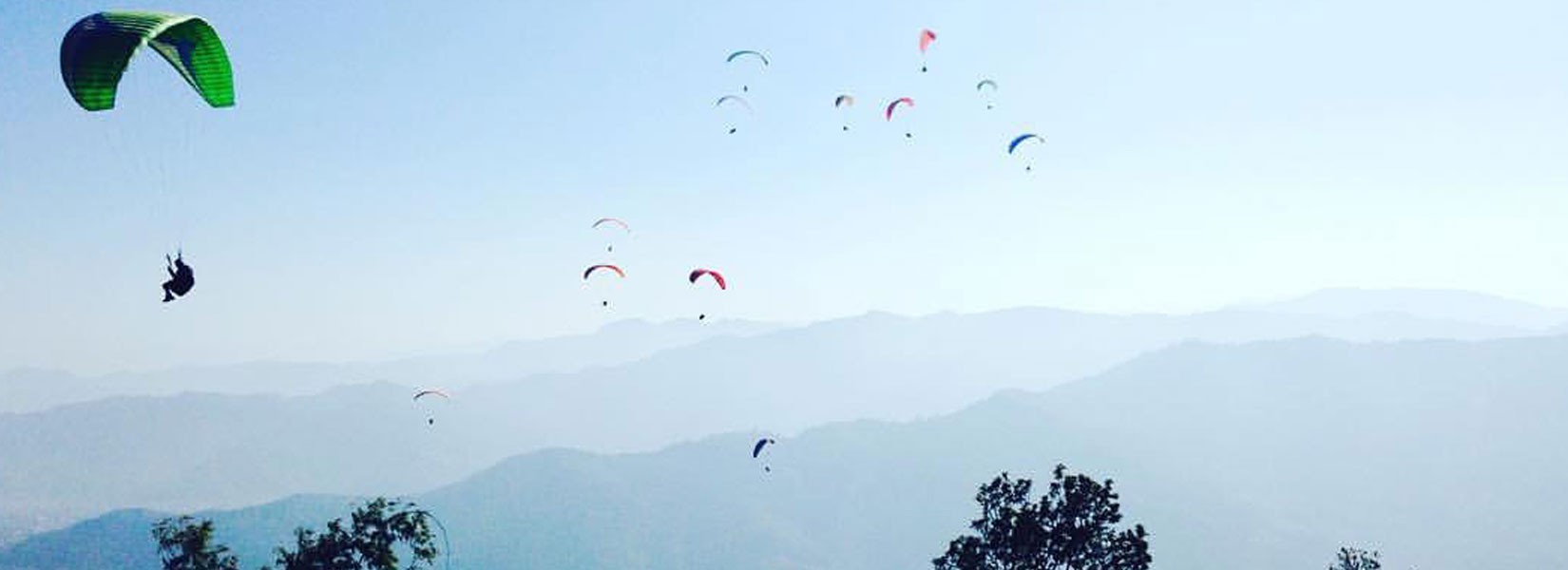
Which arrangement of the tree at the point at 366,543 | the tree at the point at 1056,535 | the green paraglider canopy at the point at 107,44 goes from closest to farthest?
the green paraglider canopy at the point at 107,44 → the tree at the point at 1056,535 → the tree at the point at 366,543

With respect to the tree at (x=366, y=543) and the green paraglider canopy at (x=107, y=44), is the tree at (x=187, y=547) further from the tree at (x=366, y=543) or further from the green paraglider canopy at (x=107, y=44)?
the green paraglider canopy at (x=107, y=44)

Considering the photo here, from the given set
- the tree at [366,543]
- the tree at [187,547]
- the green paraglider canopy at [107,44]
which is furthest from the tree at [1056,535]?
the tree at [187,547]

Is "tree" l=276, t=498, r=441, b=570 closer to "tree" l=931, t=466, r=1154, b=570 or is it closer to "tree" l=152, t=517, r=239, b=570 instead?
"tree" l=152, t=517, r=239, b=570

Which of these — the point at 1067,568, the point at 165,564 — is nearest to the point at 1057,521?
the point at 1067,568

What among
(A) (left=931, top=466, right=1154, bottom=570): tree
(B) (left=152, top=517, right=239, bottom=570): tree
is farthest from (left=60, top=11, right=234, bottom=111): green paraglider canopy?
(A) (left=931, top=466, right=1154, bottom=570): tree

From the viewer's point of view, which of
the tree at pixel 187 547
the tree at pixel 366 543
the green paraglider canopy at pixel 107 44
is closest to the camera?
the green paraglider canopy at pixel 107 44

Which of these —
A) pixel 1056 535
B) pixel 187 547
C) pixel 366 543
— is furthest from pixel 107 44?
pixel 1056 535
